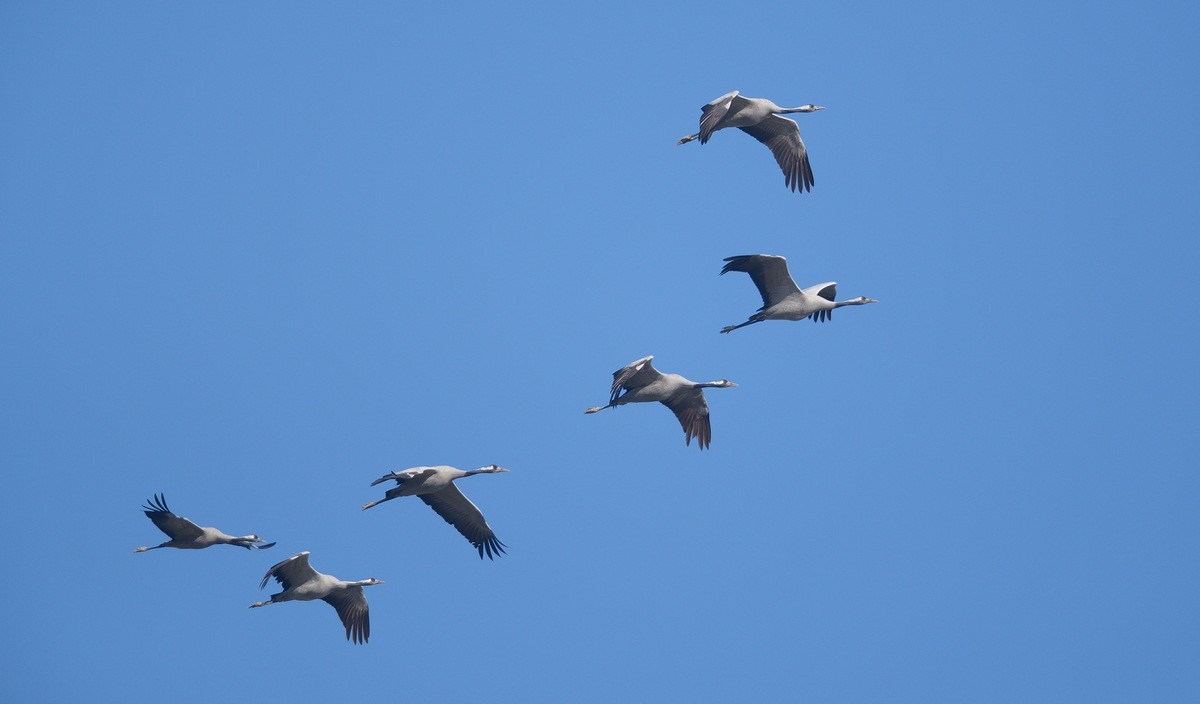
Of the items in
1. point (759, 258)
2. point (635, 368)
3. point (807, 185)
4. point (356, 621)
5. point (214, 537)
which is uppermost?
point (807, 185)

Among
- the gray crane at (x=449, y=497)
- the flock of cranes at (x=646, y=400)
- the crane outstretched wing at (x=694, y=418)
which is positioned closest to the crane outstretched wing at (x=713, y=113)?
the flock of cranes at (x=646, y=400)

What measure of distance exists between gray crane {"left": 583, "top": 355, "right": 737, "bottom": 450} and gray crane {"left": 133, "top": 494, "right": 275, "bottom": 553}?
6.70 metres

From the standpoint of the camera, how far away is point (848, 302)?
27969 millimetres

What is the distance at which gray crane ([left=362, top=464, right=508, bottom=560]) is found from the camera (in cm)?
2538

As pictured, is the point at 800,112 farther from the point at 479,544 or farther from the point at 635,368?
the point at 479,544

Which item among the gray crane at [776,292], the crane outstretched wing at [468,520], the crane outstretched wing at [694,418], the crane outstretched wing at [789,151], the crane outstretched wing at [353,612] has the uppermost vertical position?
the crane outstretched wing at [789,151]

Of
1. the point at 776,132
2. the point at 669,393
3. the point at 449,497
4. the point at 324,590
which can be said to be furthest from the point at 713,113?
the point at 324,590

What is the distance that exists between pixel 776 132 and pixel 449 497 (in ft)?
29.9

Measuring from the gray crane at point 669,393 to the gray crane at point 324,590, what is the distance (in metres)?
5.39

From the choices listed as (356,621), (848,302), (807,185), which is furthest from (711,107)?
(356,621)

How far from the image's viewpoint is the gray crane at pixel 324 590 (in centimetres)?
2534

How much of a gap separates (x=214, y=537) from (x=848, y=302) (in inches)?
488

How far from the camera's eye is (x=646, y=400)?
26.1m

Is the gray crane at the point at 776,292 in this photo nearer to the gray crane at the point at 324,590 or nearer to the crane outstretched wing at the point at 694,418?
the crane outstretched wing at the point at 694,418
